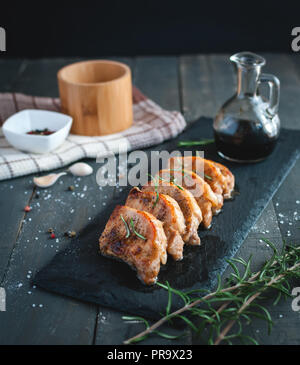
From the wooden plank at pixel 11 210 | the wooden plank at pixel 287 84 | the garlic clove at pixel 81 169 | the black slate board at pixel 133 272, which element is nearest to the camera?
the black slate board at pixel 133 272

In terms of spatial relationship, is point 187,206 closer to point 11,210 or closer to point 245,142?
point 245,142

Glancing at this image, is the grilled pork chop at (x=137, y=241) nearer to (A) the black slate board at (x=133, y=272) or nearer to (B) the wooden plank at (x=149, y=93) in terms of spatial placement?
(A) the black slate board at (x=133, y=272)

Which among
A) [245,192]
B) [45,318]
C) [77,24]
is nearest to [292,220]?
[245,192]

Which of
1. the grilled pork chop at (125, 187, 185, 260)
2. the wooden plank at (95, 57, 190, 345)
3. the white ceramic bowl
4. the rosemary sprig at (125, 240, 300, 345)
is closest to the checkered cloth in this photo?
the white ceramic bowl

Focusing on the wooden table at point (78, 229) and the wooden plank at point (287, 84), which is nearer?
the wooden table at point (78, 229)

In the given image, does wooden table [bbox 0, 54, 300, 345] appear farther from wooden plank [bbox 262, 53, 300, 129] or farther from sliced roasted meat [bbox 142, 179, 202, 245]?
sliced roasted meat [bbox 142, 179, 202, 245]

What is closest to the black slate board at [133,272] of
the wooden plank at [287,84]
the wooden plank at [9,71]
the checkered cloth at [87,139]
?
the checkered cloth at [87,139]

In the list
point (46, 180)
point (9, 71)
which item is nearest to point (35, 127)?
point (46, 180)

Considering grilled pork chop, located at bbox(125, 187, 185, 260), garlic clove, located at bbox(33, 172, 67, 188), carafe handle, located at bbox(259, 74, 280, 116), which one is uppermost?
carafe handle, located at bbox(259, 74, 280, 116)
